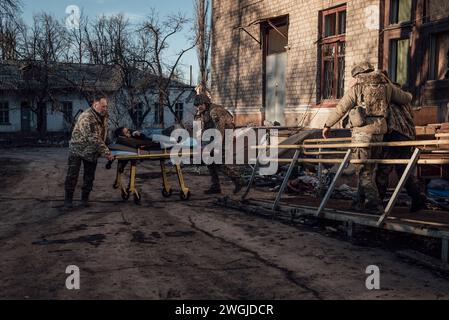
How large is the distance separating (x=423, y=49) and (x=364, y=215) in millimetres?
6601

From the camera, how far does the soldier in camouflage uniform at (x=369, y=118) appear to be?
20.5 ft

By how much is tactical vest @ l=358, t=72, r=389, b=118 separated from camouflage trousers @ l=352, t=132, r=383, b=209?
306 millimetres

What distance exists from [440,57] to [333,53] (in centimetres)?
385

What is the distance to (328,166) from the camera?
1231cm

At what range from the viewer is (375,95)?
6367 millimetres

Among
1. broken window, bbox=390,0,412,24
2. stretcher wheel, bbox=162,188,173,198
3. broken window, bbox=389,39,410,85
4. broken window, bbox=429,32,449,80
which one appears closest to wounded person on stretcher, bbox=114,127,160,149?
stretcher wheel, bbox=162,188,173,198

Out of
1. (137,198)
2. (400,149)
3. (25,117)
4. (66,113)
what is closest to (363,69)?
(400,149)

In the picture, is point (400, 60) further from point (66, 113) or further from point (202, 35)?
point (66, 113)

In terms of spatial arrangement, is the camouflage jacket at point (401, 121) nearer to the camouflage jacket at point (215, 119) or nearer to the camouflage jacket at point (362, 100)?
the camouflage jacket at point (362, 100)

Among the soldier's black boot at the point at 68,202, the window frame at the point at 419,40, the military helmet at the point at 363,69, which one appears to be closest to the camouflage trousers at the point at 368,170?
the military helmet at the point at 363,69


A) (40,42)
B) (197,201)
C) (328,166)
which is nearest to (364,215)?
(197,201)

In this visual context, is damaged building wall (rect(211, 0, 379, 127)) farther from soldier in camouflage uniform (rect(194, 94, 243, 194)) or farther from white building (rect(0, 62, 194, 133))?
white building (rect(0, 62, 194, 133))

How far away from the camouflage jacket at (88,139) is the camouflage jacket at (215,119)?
243 centimetres
